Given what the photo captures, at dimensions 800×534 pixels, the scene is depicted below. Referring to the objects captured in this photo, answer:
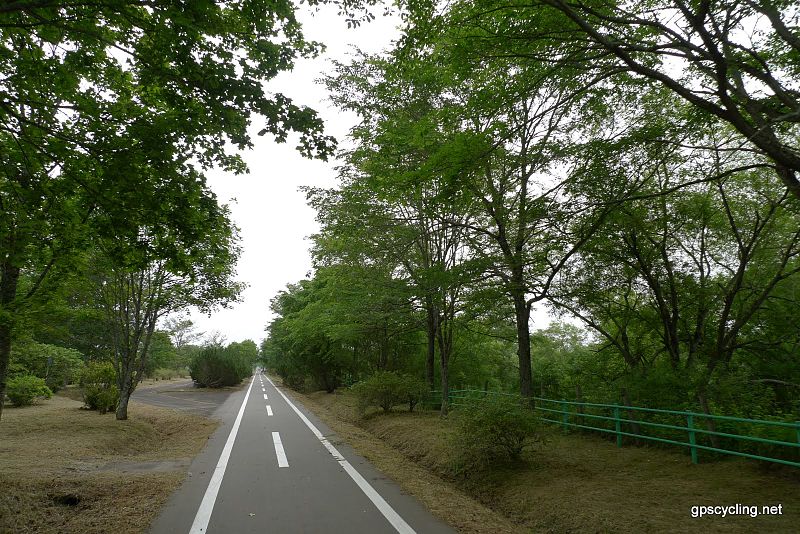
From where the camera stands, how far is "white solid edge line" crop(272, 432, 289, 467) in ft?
28.1

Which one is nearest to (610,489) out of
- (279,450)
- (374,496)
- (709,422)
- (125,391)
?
(709,422)

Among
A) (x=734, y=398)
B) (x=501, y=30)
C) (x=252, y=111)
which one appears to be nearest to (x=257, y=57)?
(x=252, y=111)

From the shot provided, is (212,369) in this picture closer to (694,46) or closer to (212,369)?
(212,369)

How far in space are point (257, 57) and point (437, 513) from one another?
255 inches

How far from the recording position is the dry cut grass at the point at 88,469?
5.24 m

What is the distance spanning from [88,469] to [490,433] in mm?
7362

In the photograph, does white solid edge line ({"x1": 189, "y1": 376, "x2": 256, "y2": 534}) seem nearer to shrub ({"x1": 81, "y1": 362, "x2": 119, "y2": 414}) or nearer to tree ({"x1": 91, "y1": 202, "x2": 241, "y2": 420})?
tree ({"x1": 91, "y1": 202, "x2": 241, "y2": 420})

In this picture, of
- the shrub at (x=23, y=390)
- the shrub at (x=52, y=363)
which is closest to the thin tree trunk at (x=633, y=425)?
the shrub at (x=23, y=390)

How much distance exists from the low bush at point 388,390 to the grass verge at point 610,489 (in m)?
5.71

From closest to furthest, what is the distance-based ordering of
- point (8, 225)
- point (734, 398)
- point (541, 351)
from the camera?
point (8, 225) → point (734, 398) → point (541, 351)

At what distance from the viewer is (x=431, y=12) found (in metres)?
5.83

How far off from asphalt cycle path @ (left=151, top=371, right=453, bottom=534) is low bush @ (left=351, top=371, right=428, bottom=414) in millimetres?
4394

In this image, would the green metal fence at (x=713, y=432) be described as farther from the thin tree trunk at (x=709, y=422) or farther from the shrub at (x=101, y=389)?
the shrub at (x=101, y=389)

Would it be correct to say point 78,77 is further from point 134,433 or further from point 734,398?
point 734,398
